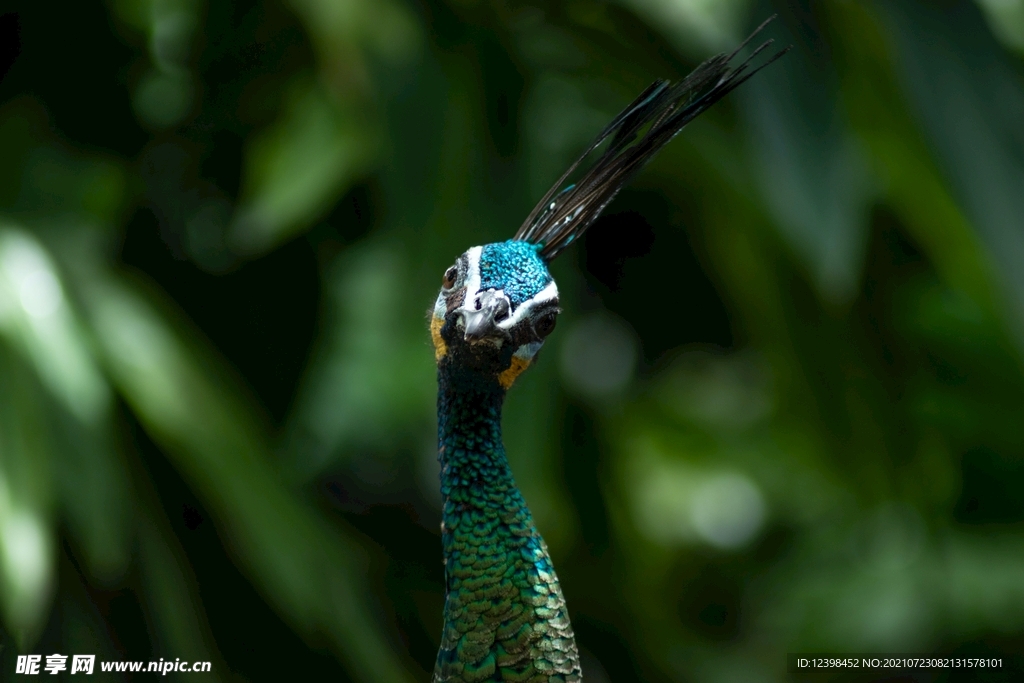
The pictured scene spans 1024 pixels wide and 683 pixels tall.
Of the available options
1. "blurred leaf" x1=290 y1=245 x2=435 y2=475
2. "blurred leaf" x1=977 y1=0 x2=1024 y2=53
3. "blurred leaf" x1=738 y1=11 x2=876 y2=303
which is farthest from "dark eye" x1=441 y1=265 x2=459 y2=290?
"blurred leaf" x1=977 y1=0 x2=1024 y2=53

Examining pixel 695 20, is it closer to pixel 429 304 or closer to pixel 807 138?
pixel 807 138

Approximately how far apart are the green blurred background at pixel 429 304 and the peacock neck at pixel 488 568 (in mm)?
852

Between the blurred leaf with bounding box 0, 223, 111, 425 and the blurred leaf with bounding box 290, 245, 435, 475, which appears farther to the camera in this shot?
the blurred leaf with bounding box 290, 245, 435, 475

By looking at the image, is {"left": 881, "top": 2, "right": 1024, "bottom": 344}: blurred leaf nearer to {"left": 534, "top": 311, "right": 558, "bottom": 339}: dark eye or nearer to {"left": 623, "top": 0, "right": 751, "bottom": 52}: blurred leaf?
{"left": 623, "top": 0, "right": 751, "bottom": 52}: blurred leaf

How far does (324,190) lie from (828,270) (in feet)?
3.68

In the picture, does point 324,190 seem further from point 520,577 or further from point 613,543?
point 520,577

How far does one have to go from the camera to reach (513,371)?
4.05ft

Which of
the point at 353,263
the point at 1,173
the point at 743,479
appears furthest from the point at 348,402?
the point at 743,479

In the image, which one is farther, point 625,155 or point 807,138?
point 807,138

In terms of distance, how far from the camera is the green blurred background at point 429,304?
2000 millimetres

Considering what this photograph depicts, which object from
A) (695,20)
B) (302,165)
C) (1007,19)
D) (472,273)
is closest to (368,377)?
(302,165)

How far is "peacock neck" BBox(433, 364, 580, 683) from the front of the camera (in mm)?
1192

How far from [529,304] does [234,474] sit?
122cm

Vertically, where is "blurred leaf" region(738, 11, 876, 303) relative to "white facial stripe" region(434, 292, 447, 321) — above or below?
above
